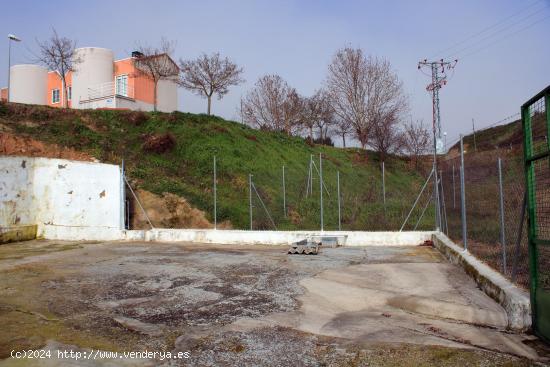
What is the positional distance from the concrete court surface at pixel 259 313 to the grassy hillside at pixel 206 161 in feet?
27.7

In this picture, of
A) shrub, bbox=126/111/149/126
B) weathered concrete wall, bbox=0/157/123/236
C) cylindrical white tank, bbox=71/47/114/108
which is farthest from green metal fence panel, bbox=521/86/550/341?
cylindrical white tank, bbox=71/47/114/108

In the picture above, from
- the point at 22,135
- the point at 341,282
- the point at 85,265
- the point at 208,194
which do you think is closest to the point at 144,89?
the point at 22,135

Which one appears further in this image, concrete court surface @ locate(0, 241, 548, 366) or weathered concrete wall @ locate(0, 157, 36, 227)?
weathered concrete wall @ locate(0, 157, 36, 227)

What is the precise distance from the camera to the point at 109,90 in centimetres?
3459

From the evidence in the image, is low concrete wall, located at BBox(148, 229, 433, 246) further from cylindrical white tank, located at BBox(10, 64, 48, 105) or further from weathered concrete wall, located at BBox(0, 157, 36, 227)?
cylindrical white tank, located at BBox(10, 64, 48, 105)

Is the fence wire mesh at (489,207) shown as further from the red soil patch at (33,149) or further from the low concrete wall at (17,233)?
the red soil patch at (33,149)

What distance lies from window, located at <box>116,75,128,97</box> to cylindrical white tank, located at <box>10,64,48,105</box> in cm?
827

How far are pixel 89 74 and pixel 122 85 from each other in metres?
2.49

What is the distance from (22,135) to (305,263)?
17.0 m

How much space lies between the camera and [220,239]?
14.5 metres

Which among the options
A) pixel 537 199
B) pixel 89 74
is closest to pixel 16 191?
pixel 537 199

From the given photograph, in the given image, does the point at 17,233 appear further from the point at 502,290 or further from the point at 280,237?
the point at 502,290

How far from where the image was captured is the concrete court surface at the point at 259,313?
13.8ft

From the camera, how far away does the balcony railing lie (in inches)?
1324
